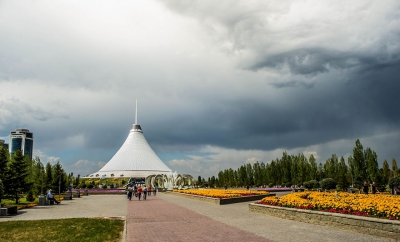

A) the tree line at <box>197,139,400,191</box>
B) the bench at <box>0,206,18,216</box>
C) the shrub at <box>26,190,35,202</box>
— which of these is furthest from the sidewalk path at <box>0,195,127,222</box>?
the tree line at <box>197,139,400,191</box>

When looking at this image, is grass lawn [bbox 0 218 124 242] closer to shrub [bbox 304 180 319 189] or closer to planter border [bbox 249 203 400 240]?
planter border [bbox 249 203 400 240]

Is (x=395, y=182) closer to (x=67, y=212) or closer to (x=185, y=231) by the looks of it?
(x=185, y=231)

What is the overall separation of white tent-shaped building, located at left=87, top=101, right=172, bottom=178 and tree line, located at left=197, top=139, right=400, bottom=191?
23.1 m

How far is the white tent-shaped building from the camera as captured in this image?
3204 inches

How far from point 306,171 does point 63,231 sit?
1840 inches

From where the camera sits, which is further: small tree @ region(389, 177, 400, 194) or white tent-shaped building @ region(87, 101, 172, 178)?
white tent-shaped building @ region(87, 101, 172, 178)

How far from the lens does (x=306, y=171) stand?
51094 mm

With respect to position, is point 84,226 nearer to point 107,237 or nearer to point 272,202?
point 107,237

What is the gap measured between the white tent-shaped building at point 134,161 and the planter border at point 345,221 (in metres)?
69.7

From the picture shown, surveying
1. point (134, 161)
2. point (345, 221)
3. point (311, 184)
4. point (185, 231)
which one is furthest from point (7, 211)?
point (134, 161)

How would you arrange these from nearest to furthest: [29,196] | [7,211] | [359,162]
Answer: [7,211], [29,196], [359,162]

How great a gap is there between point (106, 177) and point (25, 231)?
75.1m

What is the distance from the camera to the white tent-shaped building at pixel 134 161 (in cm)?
8138

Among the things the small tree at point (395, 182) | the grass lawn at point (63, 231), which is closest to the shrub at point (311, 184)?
the small tree at point (395, 182)
